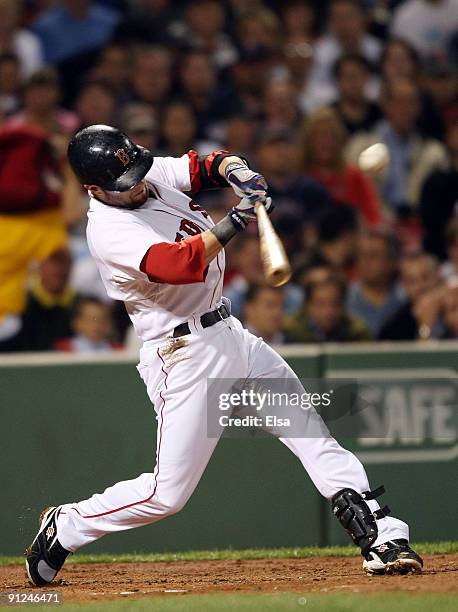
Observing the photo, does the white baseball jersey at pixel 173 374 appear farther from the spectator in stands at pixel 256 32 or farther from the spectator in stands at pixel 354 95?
the spectator in stands at pixel 256 32

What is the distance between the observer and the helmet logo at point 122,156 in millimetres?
5016

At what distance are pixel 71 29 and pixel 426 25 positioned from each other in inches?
132

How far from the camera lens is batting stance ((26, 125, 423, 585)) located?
5.02m

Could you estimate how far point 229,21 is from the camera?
1095 cm

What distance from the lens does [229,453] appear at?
649cm

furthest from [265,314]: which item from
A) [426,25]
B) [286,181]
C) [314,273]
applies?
[426,25]

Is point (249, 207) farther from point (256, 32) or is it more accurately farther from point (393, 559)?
point (256, 32)

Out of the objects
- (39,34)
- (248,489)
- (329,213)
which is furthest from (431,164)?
(248,489)

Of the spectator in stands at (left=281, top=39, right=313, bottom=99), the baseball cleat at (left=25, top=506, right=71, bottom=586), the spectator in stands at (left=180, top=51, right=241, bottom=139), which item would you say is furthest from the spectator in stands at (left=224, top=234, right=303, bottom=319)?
the baseball cleat at (left=25, top=506, right=71, bottom=586)

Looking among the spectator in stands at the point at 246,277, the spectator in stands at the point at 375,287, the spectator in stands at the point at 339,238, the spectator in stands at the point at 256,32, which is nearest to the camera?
the spectator in stands at the point at 246,277

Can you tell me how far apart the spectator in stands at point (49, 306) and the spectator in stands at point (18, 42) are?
2.39 metres

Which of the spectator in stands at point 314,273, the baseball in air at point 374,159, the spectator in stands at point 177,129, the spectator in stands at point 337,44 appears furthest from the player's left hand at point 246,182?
the spectator in stands at point 337,44

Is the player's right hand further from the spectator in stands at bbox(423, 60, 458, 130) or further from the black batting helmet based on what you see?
the spectator in stands at bbox(423, 60, 458, 130)

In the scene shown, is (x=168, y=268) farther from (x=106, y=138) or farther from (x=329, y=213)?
(x=329, y=213)
